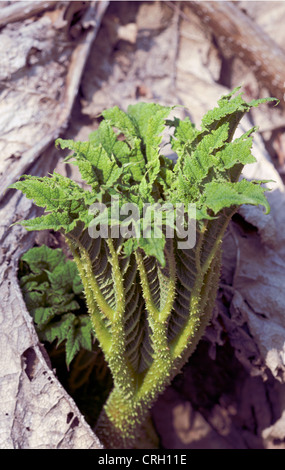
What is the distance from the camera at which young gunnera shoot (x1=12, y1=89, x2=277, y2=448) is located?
1510 mm

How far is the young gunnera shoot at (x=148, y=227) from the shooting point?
1.51m

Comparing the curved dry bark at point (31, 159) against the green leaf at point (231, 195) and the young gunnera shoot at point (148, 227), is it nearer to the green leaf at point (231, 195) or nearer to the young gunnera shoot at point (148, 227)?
the young gunnera shoot at point (148, 227)

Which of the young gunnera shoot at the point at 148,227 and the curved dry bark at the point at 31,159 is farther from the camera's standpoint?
the curved dry bark at the point at 31,159

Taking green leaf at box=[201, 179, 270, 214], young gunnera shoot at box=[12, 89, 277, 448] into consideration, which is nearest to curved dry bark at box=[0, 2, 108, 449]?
young gunnera shoot at box=[12, 89, 277, 448]

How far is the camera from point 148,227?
4.56ft

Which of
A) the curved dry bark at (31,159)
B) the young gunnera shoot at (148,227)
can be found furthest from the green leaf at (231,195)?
the curved dry bark at (31,159)

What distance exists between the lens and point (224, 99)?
169 centimetres

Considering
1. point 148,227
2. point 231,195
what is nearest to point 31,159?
point 148,227

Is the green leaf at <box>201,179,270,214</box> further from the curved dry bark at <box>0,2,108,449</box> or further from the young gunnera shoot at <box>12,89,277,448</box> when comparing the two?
the curved dry bark at <box>0,2,108,449</box>

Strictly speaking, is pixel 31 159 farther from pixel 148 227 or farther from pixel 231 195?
pixel 231 195

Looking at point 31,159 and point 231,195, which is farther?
point 31,159
